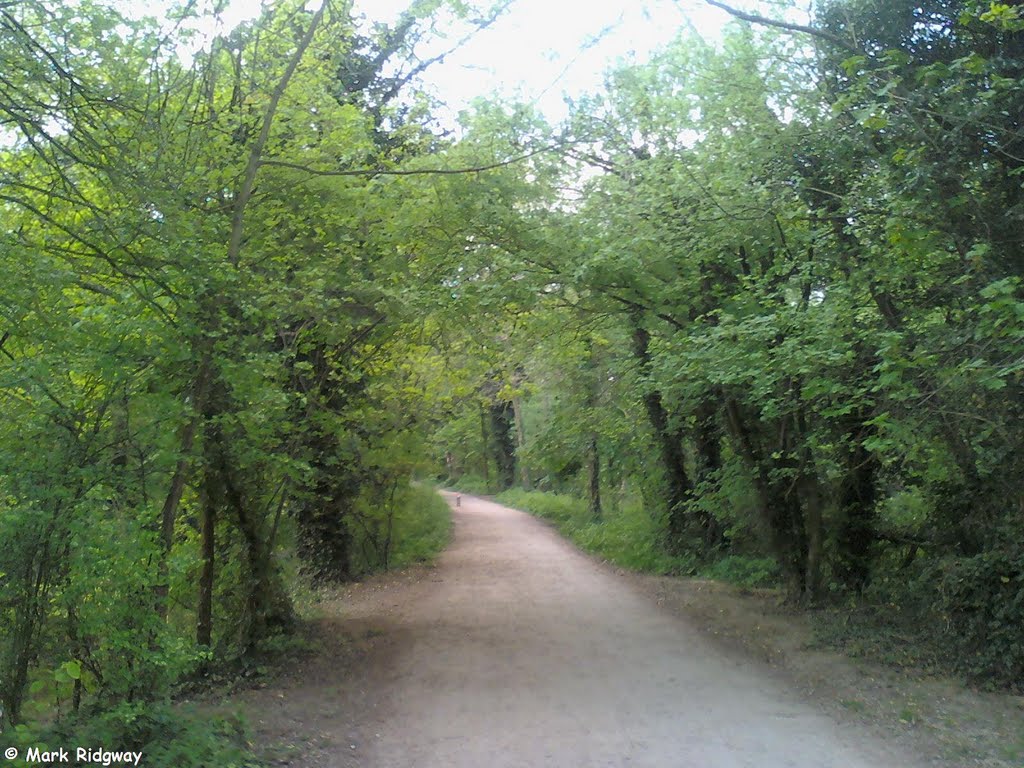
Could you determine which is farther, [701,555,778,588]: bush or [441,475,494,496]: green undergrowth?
[441,475,494,496]: green undergrowth

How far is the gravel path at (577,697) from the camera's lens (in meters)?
6.82

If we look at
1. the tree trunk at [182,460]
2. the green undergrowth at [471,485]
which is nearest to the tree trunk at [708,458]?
the tree trunk at [182,460]

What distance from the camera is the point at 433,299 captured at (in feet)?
37.3

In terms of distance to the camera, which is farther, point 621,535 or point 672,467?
point 621,535

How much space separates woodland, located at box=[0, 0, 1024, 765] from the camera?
256 inches

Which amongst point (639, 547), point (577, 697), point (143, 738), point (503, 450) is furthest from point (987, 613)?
point (503, 450)

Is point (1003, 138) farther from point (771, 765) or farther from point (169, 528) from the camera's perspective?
point (169, 528)

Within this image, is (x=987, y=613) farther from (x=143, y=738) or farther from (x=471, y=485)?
(x=471, y=485)

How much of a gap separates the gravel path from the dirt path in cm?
2

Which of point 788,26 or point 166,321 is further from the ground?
point 788,26

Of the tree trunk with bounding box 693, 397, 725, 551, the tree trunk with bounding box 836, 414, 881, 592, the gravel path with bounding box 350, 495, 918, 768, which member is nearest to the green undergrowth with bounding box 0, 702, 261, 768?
the gravel path with bounding box 350, 495, 918, 768

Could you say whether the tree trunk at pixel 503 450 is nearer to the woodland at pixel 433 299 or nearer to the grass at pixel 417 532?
the grass at pixel 417 532

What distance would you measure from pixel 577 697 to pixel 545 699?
0.33 meters

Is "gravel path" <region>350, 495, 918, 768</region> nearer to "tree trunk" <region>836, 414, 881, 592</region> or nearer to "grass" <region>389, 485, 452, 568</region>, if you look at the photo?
"tree trunk" <region>836, 414, 881, 592</region>
